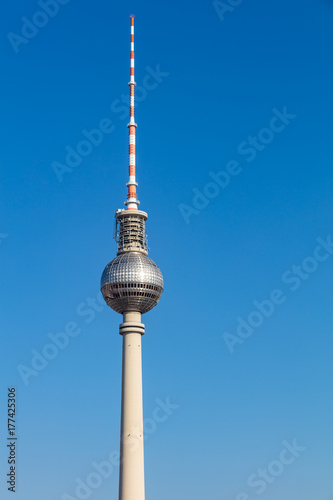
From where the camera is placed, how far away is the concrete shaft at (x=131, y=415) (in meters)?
127

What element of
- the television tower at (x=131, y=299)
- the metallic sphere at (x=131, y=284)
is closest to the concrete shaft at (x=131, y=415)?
the television tower at (x=131, y=299)

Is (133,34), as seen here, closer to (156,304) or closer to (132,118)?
(132,118)

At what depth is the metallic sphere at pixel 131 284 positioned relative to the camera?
13850 centimetres

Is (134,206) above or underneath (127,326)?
above

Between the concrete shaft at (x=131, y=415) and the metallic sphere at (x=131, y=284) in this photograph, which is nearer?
the concrete shaft at (x=131, y=415)

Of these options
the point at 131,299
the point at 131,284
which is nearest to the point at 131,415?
the point at 131,299

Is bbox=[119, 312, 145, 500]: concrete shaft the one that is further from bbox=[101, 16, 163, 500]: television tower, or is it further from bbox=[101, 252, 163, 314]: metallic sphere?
bbox=[101, 252, 163, 314]: metallic sphere

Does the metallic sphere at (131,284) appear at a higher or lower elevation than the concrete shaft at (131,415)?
higher

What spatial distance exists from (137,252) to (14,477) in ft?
189

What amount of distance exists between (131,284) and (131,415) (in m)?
23.2

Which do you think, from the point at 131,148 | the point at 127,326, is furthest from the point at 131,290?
the point at 131,148

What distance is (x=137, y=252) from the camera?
144125 millimetres

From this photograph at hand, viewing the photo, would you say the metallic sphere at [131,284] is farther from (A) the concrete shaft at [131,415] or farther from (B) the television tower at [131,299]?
(A) the concrete shaft at [131,415]

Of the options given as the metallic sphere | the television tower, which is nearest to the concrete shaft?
the television tower
